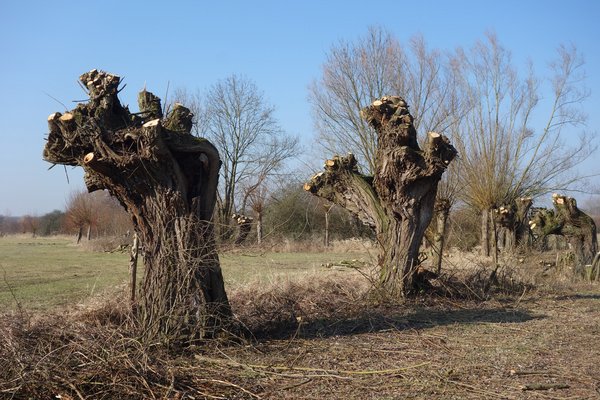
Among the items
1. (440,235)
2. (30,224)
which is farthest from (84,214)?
(440,235)

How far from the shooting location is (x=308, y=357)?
6160mm

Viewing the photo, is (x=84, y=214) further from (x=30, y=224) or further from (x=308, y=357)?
(x=308, y=357)

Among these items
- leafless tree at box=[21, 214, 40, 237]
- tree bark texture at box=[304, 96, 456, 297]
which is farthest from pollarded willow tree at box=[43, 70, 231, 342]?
leafless tree at box=[21, 214, 40, 237]

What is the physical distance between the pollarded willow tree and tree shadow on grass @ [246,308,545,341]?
1.14m

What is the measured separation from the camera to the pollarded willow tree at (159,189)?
596cm

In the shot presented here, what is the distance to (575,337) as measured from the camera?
24.1 ft

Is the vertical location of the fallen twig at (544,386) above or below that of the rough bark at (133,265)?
below

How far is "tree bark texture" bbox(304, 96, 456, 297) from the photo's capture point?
9508mm

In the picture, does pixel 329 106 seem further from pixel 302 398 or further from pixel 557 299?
pixel 302 398

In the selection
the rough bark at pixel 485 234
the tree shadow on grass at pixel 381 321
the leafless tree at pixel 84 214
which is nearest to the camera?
the tree shadow on grass at pixel 381 321

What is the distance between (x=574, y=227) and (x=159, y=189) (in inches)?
541

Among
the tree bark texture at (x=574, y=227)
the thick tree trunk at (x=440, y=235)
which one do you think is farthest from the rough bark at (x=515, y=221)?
the thick tree trunk at (x=440, y=235)

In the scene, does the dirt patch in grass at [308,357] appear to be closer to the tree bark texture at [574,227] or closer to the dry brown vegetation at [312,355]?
the dry brown vegetation at [312,355]

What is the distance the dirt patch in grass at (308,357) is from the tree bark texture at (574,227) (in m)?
7.94
